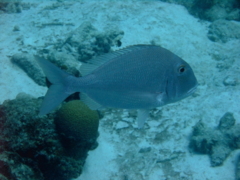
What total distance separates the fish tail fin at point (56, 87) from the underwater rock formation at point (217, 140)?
10.1 ft

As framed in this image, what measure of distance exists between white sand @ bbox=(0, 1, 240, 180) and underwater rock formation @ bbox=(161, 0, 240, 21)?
54cm

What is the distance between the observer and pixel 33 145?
8.89 feet

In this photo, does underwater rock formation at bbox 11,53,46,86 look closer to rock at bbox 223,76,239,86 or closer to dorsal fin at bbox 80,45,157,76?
dorsal fin at bbox 80,45,157,76

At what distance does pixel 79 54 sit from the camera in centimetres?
539

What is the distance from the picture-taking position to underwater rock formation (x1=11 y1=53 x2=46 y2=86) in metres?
4.75

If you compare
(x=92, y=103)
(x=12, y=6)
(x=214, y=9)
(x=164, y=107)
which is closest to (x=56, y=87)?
(x=92, y=103)

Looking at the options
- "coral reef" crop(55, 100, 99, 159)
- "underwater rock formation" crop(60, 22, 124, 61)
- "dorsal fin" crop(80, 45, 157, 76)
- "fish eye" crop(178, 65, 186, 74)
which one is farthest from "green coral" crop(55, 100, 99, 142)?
"underwater rock formation" crop(60, 22, 124, 61)

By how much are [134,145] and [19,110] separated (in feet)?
8.09

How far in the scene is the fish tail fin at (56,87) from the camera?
1.83 metres

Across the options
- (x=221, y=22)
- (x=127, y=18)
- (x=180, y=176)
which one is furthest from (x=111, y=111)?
(x=221, y=22)

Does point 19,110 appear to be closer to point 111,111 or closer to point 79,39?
point 111,111

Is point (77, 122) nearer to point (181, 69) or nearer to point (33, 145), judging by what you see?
point (33, 145)

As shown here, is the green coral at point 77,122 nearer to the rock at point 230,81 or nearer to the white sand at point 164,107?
the white sand at point 164,107

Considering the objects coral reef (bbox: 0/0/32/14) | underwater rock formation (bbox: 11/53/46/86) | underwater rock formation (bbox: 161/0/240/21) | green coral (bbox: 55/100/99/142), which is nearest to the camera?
green coral (bbox: 55/100/99/142)
